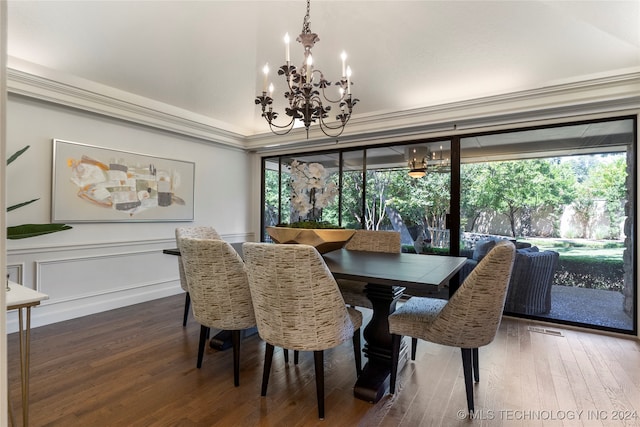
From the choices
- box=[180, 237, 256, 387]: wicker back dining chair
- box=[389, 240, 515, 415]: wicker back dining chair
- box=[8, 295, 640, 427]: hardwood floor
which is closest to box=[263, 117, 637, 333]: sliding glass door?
box=[8, 295, 640, 427]: hardwood floor

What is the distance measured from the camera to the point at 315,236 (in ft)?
7.20

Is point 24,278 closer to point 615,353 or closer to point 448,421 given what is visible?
point 448,421

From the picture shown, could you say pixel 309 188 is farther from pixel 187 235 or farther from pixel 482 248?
pixel 482 248

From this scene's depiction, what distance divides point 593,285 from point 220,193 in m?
4.67

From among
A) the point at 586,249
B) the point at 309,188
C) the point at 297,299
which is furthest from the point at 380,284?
the point at 586,249

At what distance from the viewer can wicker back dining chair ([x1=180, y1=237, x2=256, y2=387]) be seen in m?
1.99

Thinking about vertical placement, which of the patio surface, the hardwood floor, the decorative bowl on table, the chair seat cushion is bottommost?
the hardwood floor

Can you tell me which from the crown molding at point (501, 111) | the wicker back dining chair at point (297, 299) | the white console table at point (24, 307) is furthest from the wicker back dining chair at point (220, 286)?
the crown molding at point (501, 111)

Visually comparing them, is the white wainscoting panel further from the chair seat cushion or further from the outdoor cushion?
the outdoor cushion

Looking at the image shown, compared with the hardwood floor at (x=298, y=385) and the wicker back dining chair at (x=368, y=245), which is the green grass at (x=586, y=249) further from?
the wicker back dining chair at (x=368, y=245)

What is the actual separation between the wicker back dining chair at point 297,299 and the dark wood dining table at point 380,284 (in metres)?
0.20

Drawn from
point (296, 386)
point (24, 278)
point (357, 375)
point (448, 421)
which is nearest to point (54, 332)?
point (24, 278)

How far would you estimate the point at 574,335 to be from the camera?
301 cm

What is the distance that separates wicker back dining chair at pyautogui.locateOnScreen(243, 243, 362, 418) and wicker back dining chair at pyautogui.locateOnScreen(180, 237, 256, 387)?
246 mm
